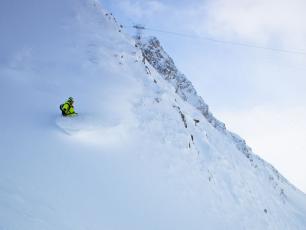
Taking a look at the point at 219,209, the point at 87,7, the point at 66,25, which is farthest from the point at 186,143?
the point at 87,7

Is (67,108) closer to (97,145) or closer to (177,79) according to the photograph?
(97,145)

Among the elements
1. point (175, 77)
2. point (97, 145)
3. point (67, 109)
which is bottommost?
point (97, 145)

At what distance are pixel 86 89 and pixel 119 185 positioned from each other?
25.7ft

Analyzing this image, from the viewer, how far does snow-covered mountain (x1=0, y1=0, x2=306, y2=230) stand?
452 inches

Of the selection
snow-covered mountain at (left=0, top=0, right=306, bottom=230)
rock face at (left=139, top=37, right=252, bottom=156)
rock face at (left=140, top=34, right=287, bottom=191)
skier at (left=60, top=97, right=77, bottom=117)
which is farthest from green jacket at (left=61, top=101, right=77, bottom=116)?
rock face at (left=140, top=34, right=287, bottom=191)

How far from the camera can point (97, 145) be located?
614 inches

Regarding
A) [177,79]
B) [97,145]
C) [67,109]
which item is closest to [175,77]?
[177,79]

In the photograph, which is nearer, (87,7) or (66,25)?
(66,25)

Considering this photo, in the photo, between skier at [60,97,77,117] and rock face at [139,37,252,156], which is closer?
skier at [60,97,77,117]

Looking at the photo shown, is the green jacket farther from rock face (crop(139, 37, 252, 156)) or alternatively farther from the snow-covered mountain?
rock face (crop(139, 37, 252, 156))

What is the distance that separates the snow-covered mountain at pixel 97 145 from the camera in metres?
11.5

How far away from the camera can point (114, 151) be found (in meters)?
15.7

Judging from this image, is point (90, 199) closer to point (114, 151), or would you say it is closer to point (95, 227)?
point (95, 227)

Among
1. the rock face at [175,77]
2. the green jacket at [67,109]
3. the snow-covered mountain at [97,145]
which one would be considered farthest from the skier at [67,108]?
the rock face at [175,77]
